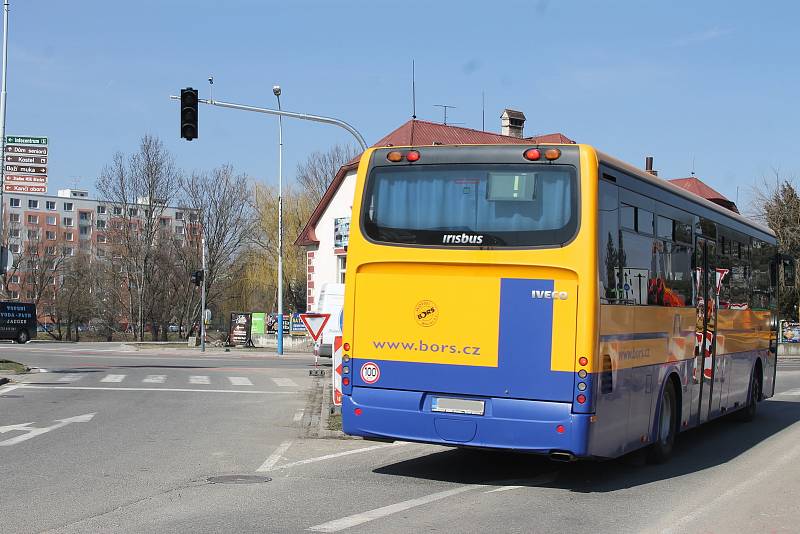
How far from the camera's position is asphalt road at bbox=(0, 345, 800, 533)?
8258 mm

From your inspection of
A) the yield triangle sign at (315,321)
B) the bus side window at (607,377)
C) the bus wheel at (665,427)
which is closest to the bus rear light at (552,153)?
the bus side window at (607,377)

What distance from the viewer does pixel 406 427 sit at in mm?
10344

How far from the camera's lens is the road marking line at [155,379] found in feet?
83.9

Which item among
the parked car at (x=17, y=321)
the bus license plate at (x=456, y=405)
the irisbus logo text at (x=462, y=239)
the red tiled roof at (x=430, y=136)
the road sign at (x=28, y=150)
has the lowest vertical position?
the parked car at (x=17, y=321)

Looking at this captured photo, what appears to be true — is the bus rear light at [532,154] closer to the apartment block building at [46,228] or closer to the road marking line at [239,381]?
the road marking line at [239,381]

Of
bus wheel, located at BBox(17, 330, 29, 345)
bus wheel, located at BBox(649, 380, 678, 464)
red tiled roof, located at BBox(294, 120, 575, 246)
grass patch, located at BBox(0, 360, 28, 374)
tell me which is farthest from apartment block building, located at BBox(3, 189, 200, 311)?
bus wheel, located at BBox(649, 380, 678, 464)

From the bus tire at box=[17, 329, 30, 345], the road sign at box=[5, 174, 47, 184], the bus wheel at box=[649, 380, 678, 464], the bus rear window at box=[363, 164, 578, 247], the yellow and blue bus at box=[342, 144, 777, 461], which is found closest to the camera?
the yellow and blue bus at box=[342, 144, 777, 461]

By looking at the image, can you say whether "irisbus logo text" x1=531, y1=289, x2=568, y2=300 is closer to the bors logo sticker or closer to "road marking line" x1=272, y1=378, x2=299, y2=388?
the bors logo sticker

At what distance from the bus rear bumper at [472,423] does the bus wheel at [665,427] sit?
246 centimetres

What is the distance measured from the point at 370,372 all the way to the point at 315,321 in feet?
28.3

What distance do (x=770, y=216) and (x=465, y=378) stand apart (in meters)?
59.7

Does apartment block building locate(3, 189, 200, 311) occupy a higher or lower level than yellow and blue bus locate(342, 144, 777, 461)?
higher

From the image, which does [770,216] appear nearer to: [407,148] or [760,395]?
[760,395]

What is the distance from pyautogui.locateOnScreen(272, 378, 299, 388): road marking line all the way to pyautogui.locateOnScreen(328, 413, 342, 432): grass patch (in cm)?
886
